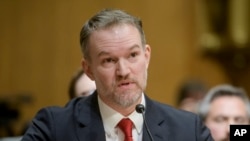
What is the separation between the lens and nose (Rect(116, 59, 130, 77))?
Result: 2.86 meters

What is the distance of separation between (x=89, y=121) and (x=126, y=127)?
19 cm

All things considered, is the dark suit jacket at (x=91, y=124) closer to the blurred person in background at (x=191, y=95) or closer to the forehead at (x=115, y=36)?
the forehead at (x=115, y=36)

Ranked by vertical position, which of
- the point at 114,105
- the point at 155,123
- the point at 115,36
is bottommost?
the point at 155,123

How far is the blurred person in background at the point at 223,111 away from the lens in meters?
4.34

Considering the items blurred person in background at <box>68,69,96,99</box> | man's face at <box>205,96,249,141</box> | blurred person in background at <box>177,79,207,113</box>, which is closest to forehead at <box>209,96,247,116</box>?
man's face at <box>205,96,249,141</box>

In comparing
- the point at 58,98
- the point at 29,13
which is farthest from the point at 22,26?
the point at 58,98

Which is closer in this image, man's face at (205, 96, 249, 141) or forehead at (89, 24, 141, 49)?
forehead at (89, 24, 141, 49)

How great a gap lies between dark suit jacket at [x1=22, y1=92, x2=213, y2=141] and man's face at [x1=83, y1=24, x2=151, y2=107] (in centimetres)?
16

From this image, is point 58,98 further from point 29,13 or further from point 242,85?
point 242,85

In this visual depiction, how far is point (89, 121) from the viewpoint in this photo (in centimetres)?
306

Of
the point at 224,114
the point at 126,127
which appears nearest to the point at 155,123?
the point at 126,127

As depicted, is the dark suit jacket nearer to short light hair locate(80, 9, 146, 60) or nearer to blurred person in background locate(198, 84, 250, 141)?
short light hair locate(80, 9, 146, 60)

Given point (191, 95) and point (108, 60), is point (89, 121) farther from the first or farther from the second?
point (191, 95)

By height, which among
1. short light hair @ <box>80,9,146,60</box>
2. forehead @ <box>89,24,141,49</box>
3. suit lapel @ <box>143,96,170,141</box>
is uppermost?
short light hair @ <box>80,9,146,60</box>
